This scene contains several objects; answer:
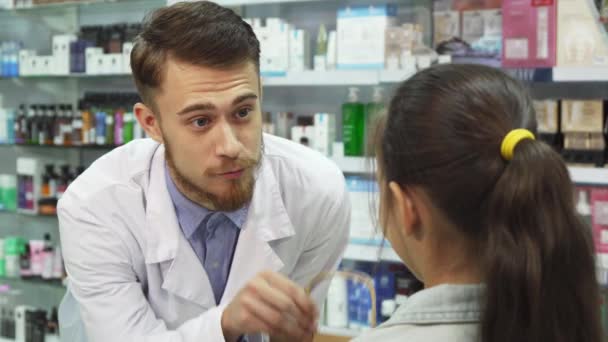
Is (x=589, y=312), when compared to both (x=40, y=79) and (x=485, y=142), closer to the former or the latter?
(x=485, y=142)

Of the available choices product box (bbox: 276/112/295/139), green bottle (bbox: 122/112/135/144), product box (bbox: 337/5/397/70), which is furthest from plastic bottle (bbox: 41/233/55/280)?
product box (bbox: 337/5/397/70)

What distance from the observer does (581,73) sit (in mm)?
2766

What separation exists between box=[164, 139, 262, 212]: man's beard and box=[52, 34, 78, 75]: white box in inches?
107

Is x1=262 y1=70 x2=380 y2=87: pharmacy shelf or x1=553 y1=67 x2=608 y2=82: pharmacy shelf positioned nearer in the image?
x1=553 y1=67 x2=608 y2=82: pharmacy shelf

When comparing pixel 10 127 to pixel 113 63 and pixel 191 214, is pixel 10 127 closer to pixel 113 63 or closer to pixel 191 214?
pixel 113 63

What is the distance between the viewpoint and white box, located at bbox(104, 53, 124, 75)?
3.90 meters

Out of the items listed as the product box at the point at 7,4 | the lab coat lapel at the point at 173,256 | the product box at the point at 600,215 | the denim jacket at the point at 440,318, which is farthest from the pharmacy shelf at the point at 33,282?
the denim jacket at the point at 440,318

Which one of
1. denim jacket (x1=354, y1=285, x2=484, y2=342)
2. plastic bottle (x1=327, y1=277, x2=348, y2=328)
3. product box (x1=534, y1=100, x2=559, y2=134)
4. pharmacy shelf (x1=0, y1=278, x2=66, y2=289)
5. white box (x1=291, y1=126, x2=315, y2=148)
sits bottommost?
pharmacy shelf (x1=0, y1=278, x2=66, y2=289)

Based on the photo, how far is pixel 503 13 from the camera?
288 cm

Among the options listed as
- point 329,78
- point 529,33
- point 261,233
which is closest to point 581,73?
point 529,33

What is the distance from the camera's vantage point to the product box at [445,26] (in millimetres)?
3113

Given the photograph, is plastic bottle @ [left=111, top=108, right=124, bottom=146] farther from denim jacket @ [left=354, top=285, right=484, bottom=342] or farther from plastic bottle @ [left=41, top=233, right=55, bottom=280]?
denim jacket @ [left=354, top=285, right=484, bottom=342]

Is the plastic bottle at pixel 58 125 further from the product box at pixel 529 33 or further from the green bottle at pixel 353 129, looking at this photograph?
the product box at pixel 529 33

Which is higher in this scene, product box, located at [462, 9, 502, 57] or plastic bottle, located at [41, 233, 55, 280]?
product box, located at [462, 9, 502, 57]
